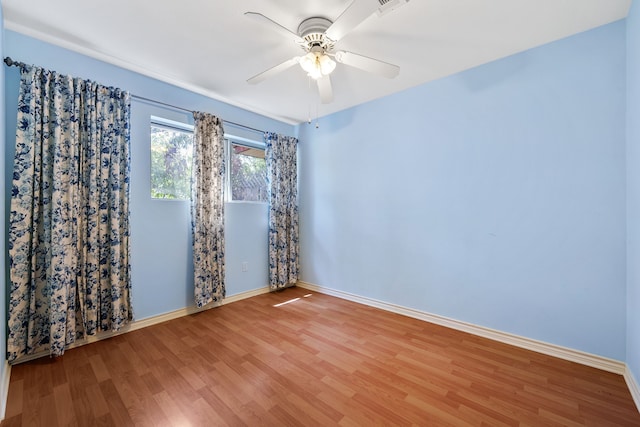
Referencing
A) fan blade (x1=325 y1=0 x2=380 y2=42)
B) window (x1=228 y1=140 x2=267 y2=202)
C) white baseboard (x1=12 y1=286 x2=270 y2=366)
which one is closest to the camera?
fan blade (x1=325 y1=0 x2=380 y2=42)

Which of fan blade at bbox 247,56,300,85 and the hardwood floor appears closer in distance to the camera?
the hardwood floor

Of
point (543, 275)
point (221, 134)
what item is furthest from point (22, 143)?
point (543, 275)

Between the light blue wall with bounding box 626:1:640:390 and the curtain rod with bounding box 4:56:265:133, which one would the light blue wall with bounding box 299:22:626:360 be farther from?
the curtain rod with bounding box 4:56:265:133

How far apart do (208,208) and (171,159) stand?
2.10 ft

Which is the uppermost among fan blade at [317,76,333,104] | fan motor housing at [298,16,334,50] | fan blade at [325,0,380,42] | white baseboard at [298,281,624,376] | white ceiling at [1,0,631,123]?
white ceiling at [1,0,631,123]

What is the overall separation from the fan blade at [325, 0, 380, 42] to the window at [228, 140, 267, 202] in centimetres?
218

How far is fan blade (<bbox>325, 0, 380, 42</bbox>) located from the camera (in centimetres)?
130

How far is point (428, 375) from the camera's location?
1.80 meters

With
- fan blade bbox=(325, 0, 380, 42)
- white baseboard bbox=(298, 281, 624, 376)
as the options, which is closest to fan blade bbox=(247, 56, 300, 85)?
fan blade bbox=(325, 0, 380, 42)

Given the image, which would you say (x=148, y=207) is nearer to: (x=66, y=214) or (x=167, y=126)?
(x=66, y=214)

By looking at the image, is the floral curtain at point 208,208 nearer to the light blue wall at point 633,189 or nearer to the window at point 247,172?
the window at point 247,172

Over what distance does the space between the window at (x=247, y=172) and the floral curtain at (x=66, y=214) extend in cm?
120

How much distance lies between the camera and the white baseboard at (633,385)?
1.52m

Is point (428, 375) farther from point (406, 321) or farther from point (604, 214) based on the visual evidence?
point (604, 214)
